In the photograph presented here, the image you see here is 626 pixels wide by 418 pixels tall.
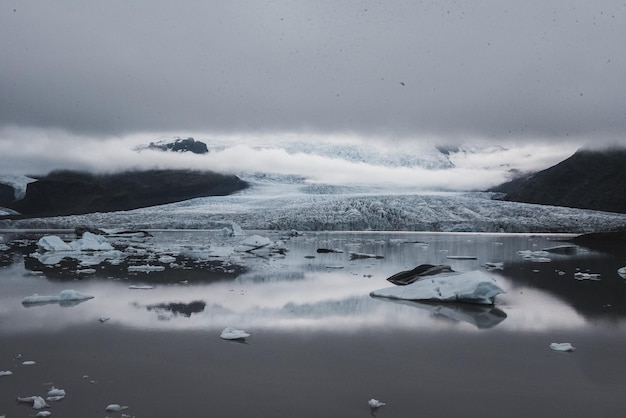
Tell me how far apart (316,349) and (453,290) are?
175 inches

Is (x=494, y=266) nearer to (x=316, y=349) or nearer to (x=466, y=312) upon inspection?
(x=466, y=312)

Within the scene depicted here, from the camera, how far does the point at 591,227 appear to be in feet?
168

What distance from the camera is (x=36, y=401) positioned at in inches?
189

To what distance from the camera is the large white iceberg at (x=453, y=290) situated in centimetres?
1014

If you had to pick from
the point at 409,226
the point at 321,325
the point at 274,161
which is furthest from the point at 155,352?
the point at 274,161

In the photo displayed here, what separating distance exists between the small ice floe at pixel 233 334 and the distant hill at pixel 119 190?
9686cm

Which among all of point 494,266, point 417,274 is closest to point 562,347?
point 417,274

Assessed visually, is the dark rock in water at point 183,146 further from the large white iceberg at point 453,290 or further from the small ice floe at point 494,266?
the large white iceberg at point 453,290

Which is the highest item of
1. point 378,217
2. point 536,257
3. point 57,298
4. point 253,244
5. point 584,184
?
point 584,184

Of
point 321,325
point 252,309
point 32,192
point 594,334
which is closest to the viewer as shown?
point 594,334

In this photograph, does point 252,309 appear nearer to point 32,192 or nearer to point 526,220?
point 526,220

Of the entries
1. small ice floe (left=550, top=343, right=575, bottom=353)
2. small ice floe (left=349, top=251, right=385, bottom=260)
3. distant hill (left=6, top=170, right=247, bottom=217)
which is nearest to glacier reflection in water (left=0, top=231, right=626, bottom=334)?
small ice floe (left=550, top=343, right=575, bottom=353)

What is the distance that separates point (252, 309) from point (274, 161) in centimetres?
9917

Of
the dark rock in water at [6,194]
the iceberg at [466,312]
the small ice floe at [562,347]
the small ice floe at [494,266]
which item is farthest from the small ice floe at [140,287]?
the dark rock in water at [6,194]
